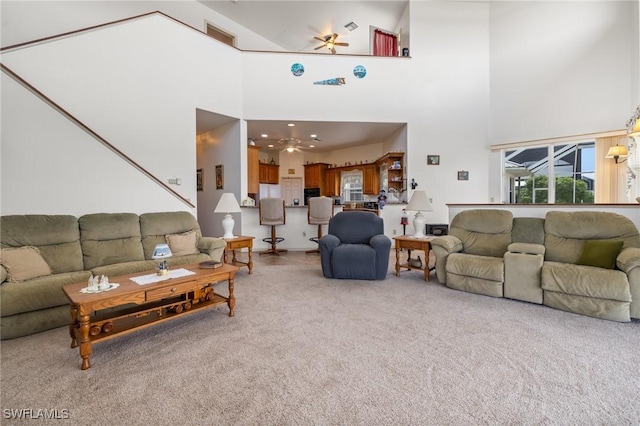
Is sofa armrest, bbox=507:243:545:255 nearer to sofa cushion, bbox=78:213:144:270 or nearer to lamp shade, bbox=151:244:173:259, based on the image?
lamp shade, bbox=151:244:173:259

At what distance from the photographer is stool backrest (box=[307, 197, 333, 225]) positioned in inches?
226

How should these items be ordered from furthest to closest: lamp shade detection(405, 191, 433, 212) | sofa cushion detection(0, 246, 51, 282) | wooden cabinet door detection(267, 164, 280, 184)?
1. wooden cabinet door detection(267, 164, 280, 184)
2. lamp shade detection(405, 191, 433, 212)
3. sofa cushion detection(0, 246, 51, 282)

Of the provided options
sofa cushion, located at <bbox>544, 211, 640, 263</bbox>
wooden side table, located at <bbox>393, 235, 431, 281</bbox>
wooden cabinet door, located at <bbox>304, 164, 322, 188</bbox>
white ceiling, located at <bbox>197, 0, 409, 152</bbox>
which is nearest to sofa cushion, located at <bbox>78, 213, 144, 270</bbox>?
white ceiling, located at <bbox>197, 0, 409, 152</bbox>

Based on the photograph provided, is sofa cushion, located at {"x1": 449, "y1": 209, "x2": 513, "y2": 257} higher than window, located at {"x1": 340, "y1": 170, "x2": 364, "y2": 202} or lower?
lower

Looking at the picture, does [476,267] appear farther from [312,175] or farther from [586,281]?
[312,175]

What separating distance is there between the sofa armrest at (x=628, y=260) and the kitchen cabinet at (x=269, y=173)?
26.0 feet

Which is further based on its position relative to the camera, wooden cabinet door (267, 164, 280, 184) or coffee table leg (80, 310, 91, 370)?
wooden cabinet door (267, 164, 280, 184)

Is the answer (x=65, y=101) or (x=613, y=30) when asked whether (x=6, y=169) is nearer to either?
(x=65, y=101)

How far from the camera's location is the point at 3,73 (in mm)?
2777

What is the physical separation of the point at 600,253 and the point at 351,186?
6859 mm

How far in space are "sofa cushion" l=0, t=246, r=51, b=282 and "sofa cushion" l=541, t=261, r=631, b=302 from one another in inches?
188

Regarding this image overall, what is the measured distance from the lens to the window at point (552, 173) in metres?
5.81

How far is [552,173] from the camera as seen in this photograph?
6066 millimetres

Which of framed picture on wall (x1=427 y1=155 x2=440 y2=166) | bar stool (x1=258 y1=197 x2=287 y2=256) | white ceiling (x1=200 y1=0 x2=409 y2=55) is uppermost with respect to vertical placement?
white ceiling (x1=200 y1=0 x2=409 y2=55)
